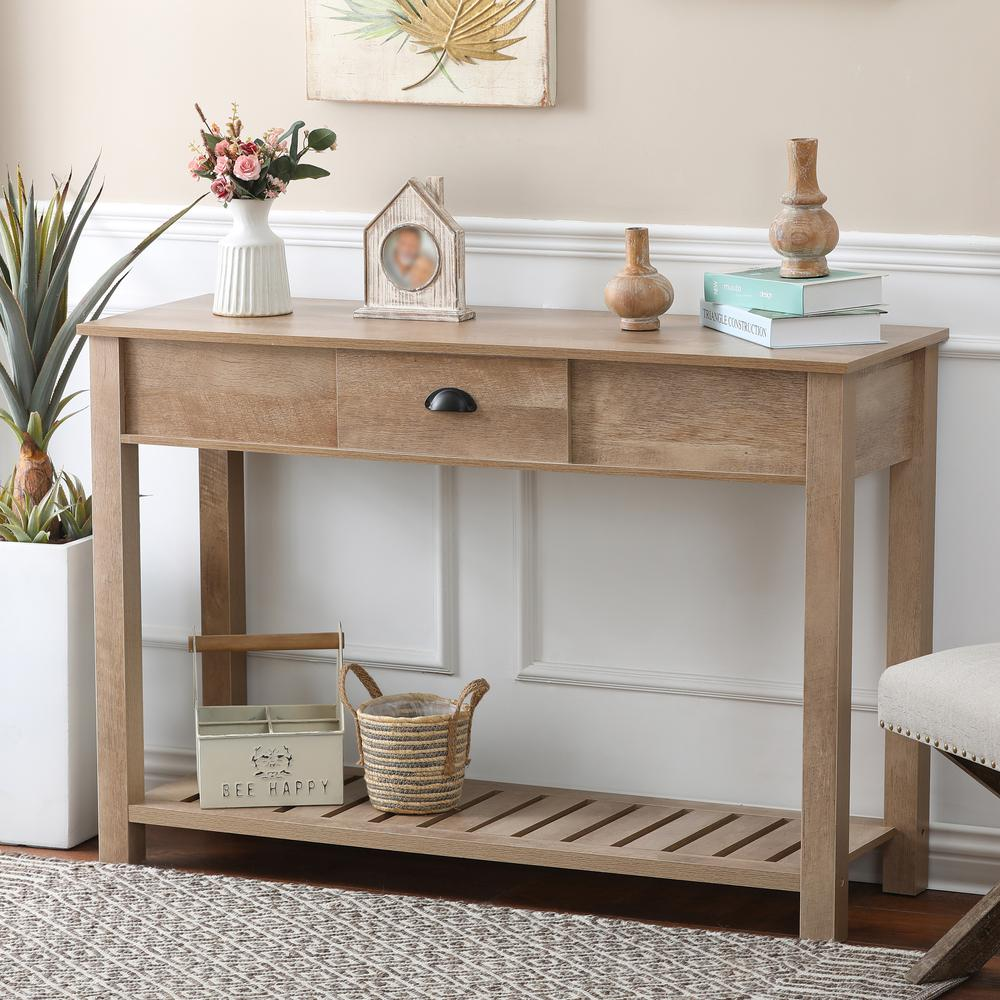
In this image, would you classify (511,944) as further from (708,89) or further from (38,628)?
(708,89)

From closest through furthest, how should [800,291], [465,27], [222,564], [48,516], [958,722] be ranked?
[958,722]
[800,291]
[465,27]
[48,516]
[222,564]

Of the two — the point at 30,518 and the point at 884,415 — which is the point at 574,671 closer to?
the point at 884,415

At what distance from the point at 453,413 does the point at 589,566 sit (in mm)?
567

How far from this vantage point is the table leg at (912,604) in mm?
2764

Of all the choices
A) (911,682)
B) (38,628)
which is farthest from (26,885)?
(911,682)

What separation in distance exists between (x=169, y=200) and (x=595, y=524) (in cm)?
102

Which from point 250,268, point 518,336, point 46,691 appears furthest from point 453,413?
point 46,691

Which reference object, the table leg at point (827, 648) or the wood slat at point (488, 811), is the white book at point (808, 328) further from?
the wood slat at point (488, 811)

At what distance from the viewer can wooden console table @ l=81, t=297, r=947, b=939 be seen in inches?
98.0

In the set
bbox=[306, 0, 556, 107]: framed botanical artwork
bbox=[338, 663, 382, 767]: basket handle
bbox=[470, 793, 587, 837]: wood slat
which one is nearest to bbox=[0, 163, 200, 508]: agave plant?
bbox=[306, 0, 556, 107]: framed botanical artwork

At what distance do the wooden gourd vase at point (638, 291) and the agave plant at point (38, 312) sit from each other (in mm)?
857

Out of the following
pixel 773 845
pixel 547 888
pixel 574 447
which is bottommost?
pixel 547 888

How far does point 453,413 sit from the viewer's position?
8.63ft

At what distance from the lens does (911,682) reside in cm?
236
